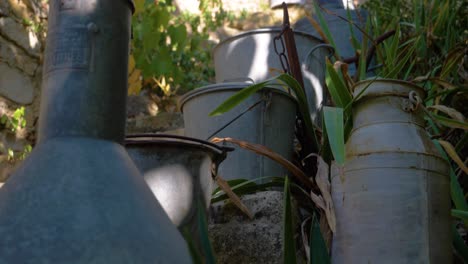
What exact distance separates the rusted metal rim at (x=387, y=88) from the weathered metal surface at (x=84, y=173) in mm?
693

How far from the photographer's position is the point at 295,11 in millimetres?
4332

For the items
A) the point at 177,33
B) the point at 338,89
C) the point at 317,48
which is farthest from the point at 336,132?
the point at 177,33

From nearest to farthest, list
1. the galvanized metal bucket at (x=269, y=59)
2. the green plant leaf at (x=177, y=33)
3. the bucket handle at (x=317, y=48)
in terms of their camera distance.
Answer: the bucket handle at (x=317, y=48) → the galvanized metal bucket at (x=269, y=59) → the green plant leaf at (x=177, y=33)

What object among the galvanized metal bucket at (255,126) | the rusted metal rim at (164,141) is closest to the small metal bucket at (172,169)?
the rusted metal rim at (164,141)

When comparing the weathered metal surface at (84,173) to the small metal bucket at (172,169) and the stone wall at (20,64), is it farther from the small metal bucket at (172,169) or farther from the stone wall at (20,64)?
the stone wall at (20,64)

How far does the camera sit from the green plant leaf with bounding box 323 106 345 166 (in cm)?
124

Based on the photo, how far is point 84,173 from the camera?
0.74 meters

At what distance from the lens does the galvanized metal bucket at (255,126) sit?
1.76m

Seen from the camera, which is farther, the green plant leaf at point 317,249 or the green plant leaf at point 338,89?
the green plant leaf at point 338,89

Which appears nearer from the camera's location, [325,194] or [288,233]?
[288,233]

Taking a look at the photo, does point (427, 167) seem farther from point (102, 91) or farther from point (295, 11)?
point (295, 11)

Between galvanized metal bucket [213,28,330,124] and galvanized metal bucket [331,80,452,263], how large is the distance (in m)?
0.80

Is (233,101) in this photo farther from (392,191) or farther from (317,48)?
(317,48)

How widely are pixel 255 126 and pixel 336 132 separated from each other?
1.73 feet
